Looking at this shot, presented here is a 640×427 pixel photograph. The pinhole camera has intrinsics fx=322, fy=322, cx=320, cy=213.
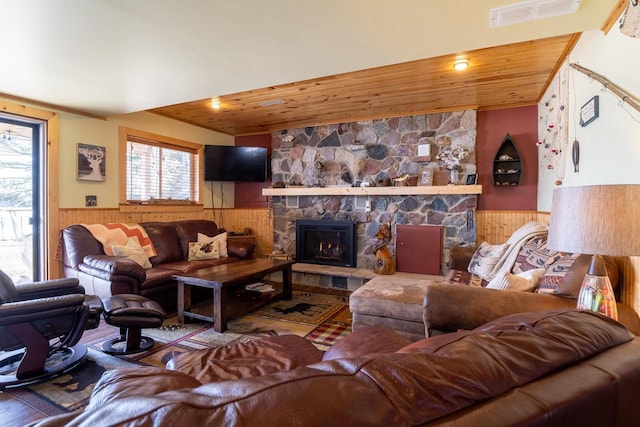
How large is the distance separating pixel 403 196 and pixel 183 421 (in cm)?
432

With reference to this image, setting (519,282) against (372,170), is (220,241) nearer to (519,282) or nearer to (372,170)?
(372,170)

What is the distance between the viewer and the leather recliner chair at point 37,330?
2.02 metres

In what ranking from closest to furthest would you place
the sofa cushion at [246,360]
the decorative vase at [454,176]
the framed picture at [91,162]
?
the sofa cushion at [246,360]
the framed picture at [91,162]
the decorative vase at [454,176]

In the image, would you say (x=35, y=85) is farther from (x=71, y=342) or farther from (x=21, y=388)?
(x=21, y=388)

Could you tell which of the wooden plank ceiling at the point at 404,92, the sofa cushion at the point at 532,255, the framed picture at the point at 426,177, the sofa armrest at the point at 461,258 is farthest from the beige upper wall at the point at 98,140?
the sofa cushion at the point at 532,255

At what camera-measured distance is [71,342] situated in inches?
87.6

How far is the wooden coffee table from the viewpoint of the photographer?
2.94 metres

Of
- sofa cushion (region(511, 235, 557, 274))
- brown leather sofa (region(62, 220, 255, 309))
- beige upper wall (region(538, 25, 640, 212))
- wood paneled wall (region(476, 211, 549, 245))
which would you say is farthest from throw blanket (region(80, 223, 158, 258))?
beige upper wall (region(538, 25, 640, 212))

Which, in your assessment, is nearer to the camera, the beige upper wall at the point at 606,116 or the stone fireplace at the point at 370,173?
the beige upper wall at the point at 606,116

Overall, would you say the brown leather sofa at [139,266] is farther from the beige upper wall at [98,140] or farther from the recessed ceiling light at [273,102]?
the recessed ceiling light at [273,102]

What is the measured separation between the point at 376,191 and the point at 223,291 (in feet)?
8.22

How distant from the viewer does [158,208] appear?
4.77 metres

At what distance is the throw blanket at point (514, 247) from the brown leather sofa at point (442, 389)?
6.78ft

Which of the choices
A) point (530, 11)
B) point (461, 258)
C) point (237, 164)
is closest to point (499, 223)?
point (461, 258)
